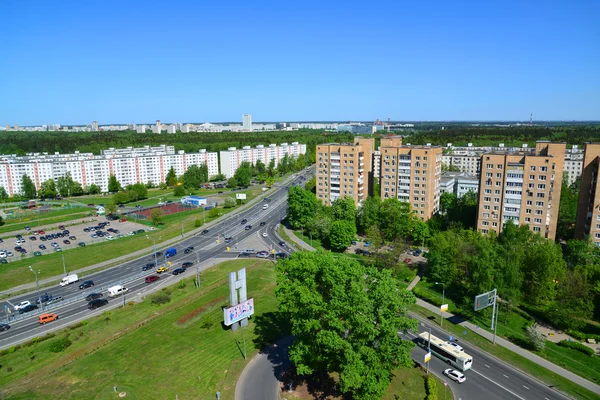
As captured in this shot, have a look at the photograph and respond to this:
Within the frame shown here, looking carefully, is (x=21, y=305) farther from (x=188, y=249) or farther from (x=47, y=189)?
(x=47, y=189)

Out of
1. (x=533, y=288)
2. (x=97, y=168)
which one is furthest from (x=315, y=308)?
(x=97, y=168)

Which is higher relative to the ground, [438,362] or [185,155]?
[185,155]

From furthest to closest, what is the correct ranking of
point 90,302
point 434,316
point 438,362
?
point 90,302
point 434,316
point 438,362

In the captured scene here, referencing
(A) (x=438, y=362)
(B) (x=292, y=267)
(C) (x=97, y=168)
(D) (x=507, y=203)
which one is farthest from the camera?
(C) (x=97, y=168)

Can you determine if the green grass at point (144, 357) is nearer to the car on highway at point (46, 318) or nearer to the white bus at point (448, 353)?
the car on highway at point (46, 318)

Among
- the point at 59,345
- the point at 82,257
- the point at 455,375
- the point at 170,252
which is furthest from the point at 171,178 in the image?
the point at 455,375

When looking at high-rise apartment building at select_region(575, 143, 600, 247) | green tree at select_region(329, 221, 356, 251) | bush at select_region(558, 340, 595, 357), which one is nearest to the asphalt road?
green tree at select_region(329, 221, 356, 251)

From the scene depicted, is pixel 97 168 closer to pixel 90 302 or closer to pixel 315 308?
pixel 90 302
